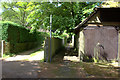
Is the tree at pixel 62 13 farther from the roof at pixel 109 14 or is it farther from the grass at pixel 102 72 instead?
the grass at pixel 102 72

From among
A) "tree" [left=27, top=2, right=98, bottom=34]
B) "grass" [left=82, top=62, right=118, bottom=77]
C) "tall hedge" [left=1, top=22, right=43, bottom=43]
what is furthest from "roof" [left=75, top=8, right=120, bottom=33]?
"tall hedge" [left=1, top=22, right=43, bottom=43]

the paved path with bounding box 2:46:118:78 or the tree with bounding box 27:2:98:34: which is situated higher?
the tree with bounding box 27:2:98:34

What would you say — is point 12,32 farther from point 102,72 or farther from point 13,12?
point 13,12

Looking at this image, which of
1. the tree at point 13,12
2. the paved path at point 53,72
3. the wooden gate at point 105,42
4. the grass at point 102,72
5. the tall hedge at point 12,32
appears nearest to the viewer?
the paved path at point 53,72

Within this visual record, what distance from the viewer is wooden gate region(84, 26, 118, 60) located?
8.23 m

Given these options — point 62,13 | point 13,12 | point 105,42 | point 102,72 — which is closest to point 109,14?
point 105,42

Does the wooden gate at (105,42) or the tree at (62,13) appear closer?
the wooden gate at (105,42)

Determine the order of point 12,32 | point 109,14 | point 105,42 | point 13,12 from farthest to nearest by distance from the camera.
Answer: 1. point 13,12
2. point 12,32
3. point 105,42
4. point 109,14

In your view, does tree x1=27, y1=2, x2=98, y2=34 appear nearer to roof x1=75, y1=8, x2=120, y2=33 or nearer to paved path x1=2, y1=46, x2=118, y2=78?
roof x1=75, y1=8, x2=120, y2=33

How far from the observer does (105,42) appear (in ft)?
27.0

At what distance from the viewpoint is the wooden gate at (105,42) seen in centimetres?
823

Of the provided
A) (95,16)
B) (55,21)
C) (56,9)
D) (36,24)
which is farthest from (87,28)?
(36,24)

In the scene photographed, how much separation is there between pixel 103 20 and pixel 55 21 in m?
4.42

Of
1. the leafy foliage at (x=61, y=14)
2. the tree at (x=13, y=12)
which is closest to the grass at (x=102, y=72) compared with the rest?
the leafy foliage at (x=61, y=14)
